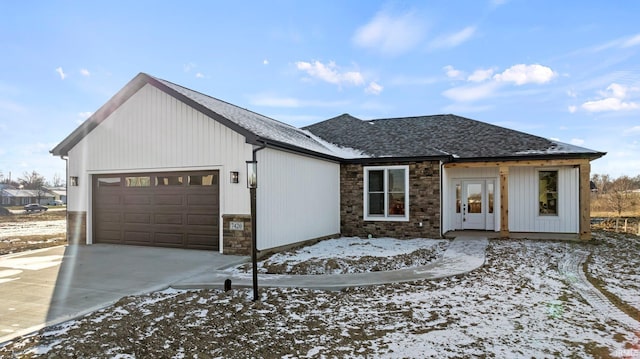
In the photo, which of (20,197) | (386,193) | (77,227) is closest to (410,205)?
(386,193)

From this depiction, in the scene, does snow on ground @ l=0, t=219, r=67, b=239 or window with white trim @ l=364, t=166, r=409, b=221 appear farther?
snow on ground @ l=0, t=219, r=67, b=239

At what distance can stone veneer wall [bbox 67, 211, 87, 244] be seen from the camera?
1151cm

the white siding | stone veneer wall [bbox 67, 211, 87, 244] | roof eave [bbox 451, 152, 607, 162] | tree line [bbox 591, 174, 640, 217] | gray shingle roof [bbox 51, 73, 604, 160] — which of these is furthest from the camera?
tree line [bbox 591, 174, 640, 217]

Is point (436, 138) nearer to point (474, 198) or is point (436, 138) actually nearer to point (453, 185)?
point (453, 185)

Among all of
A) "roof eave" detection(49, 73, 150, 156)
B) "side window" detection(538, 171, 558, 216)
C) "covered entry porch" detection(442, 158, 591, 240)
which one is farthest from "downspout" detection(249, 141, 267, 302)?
"side window" detection(538, 171, 558, 216)

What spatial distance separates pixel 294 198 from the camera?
10.7 meters

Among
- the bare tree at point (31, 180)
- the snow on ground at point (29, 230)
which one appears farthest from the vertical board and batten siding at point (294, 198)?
the bare tree at point (31, 180)

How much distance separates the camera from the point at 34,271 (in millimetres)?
7746

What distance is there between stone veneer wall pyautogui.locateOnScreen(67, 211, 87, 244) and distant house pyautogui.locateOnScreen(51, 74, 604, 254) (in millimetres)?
43

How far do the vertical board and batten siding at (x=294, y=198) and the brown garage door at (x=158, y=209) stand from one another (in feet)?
4.51

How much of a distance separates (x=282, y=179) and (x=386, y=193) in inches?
175

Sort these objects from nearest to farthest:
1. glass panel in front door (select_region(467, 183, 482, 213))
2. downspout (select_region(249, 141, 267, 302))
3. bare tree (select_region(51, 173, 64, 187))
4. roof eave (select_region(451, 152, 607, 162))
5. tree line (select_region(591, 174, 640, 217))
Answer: downspout (select_region(249, 141, 267, 302))
roof eave (select_region(451, 152, 607, 162))
glass panel in front door (select_region(467, 183, 482, 213))
tree line (select_region(591, 174, 640, 217))
bare tree (select_region(51, 173, 64, 187))

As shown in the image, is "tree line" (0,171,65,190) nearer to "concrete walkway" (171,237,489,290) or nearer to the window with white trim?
the window with white trim

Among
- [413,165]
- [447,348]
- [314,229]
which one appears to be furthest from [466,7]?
[447,348]
